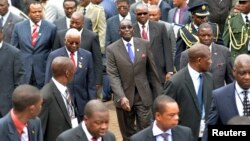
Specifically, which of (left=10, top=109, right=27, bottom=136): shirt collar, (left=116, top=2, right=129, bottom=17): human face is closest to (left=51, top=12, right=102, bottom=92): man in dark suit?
(left=116, top=2, right=129, bottom=17): human face

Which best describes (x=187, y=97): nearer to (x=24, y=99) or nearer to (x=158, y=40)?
(x=24, y=99)

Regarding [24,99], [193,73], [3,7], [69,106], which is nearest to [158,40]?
[3,7]

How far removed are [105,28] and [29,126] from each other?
294 inches

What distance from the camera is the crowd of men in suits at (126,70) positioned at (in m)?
8.93

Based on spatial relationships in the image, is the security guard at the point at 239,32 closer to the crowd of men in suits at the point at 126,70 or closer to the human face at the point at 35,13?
the crowd of men in suits at the point at 126,70

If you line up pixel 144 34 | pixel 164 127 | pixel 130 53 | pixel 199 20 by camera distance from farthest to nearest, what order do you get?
pixel 144 34, pixel 199 20, pixel 130 53, pixel 164 127

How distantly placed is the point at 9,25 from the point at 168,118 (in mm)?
6832

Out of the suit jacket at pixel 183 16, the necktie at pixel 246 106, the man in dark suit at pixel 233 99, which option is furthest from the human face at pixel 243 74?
the suit jacket at pixel 183 16

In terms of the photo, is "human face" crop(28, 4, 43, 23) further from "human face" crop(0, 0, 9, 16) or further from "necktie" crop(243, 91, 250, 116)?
"necktie" crop(243, 91, 250, 116)

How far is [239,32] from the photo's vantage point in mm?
14805

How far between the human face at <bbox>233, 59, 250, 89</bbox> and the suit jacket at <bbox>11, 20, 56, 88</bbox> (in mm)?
5337

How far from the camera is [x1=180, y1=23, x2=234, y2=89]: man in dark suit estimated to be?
40.4ft

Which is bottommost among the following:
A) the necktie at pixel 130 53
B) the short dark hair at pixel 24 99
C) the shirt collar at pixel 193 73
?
the necktie at pixel 130 53

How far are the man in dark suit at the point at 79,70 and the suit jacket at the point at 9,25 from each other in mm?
2320
